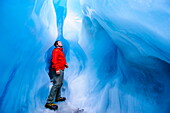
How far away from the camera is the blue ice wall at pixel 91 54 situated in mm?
2688

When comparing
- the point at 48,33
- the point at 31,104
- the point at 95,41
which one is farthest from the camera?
the point at 95,41

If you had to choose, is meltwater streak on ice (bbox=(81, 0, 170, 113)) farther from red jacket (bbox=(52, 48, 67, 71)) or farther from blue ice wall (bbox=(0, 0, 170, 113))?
red jacket (bbox=(52, 48, 67, 71))

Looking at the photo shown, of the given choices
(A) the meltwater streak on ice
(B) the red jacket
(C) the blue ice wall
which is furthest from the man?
(A) the meltwater streak on ice

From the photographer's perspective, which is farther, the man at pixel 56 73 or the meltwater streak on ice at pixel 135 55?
the man at pixel 56 73

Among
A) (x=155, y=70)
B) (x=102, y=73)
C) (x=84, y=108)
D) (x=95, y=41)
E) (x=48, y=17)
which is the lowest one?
(x=84, y=108)

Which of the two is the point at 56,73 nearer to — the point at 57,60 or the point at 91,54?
the point at 57,60

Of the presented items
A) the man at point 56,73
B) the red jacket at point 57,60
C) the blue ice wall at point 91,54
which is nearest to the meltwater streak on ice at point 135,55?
the blue ice wall at point 91,54

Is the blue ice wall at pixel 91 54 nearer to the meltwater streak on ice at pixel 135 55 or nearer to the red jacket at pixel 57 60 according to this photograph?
the meltwater streak on ice at pixel 135 55

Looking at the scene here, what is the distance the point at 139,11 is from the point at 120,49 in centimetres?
140

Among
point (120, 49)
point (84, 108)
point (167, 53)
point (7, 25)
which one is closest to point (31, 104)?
point (84, 108)

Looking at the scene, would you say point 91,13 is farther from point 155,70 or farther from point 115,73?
point 155,70

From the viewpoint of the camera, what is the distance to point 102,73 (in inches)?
Result: 160

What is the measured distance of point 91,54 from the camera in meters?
4.32

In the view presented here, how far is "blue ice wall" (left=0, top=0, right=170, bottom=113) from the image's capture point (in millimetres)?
2688
